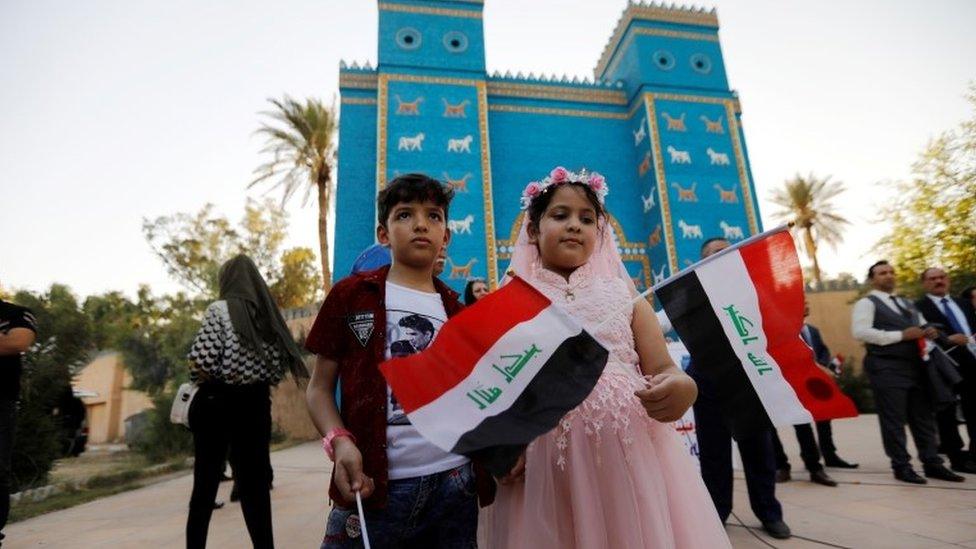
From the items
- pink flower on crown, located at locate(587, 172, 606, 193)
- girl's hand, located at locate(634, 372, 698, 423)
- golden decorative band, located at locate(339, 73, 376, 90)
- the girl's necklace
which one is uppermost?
golden decorative band, located at locate(339, 73, 376, 90)

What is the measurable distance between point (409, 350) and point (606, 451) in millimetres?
689

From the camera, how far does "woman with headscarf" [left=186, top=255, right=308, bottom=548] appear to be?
7.64 ft

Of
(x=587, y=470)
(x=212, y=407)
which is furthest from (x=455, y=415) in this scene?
(x=212, y=407)

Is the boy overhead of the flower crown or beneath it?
beneath

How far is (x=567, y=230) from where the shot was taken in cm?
171

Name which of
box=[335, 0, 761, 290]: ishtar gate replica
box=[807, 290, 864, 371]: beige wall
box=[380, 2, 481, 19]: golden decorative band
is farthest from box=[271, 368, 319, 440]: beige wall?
box=[807, 290, 864, 371]: beige wall

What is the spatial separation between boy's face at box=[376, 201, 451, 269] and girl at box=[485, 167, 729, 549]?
1.40ft

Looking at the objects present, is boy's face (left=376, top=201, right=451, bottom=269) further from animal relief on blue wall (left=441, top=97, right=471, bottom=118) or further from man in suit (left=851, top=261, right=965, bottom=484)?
animal relief on blue wall (left=441, top=97, right=471, bottom=118)

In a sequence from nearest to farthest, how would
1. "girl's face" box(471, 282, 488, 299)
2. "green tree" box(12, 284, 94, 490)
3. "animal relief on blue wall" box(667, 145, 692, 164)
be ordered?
"girl's face" box(471, 282, 488, 299)
"green tree" box(12, 284, 94, 490)
"animal relief on blue wall" box(667, 145, 692, 164)

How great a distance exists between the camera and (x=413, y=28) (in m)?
13.7

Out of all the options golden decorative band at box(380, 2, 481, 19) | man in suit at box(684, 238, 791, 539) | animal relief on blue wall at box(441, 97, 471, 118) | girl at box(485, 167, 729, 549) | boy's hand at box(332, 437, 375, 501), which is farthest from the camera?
golden decorative band at box(380, 2, 481, 19)

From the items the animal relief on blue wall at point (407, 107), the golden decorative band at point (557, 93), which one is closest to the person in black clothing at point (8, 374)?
the animal relief on blue wall at point (407, 107)

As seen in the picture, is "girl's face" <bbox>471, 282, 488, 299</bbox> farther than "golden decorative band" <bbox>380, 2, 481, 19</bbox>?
No

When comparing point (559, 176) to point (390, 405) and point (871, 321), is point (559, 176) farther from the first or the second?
point (871, 321)
